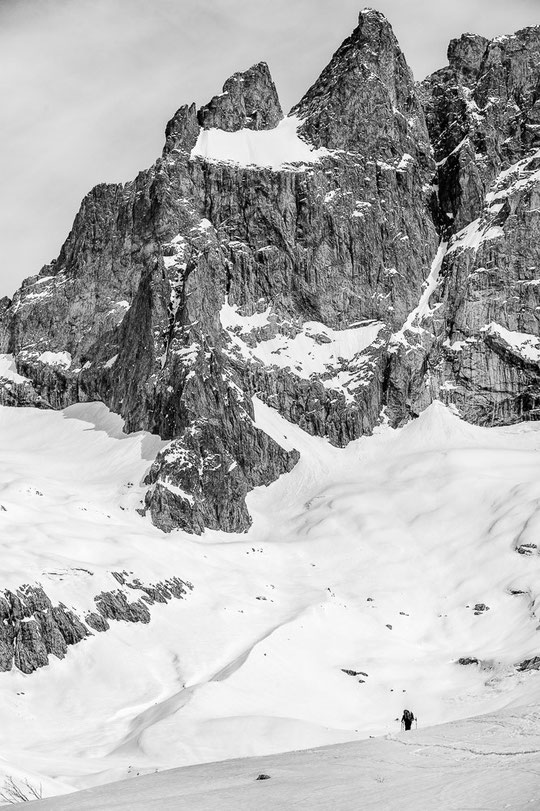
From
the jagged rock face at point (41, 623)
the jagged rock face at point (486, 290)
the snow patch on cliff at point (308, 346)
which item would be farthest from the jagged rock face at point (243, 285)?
the jagged rock face at point (41, 623)

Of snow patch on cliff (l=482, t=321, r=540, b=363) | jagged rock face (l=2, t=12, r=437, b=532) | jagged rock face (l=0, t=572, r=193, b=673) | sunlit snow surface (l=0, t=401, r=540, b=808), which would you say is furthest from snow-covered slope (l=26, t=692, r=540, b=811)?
snow patch on cliff (l=482, t=321, r=540, b=363)

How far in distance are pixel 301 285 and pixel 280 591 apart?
8034 cm

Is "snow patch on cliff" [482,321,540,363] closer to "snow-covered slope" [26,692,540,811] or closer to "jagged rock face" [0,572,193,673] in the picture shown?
"jagged rock face" [0,572,193,673]

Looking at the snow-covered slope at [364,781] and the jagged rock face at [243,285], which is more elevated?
the jagged rock face at [243,285]

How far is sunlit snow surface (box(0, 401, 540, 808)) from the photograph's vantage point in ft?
219

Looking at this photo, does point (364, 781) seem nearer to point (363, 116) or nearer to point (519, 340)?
point (519, 340)

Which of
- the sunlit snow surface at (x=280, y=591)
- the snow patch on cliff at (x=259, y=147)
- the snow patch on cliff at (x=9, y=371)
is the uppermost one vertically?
the snow patch on cliff at (x=259, y=147)

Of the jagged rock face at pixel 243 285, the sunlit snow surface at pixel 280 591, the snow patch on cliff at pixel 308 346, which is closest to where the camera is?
the sunlit snow surface at pixel 280 591

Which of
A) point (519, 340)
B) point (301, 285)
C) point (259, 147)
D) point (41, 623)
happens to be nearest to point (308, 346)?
point (301, 285)

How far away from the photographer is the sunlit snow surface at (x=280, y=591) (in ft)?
219

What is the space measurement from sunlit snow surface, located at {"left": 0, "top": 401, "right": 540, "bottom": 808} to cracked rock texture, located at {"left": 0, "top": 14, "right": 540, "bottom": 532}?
22.6 feet

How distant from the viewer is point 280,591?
351 ft

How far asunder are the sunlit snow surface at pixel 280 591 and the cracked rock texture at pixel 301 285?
6.87 meters

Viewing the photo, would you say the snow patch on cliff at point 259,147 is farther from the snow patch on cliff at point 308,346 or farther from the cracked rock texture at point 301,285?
the snow patch on cliff at point 308,346
